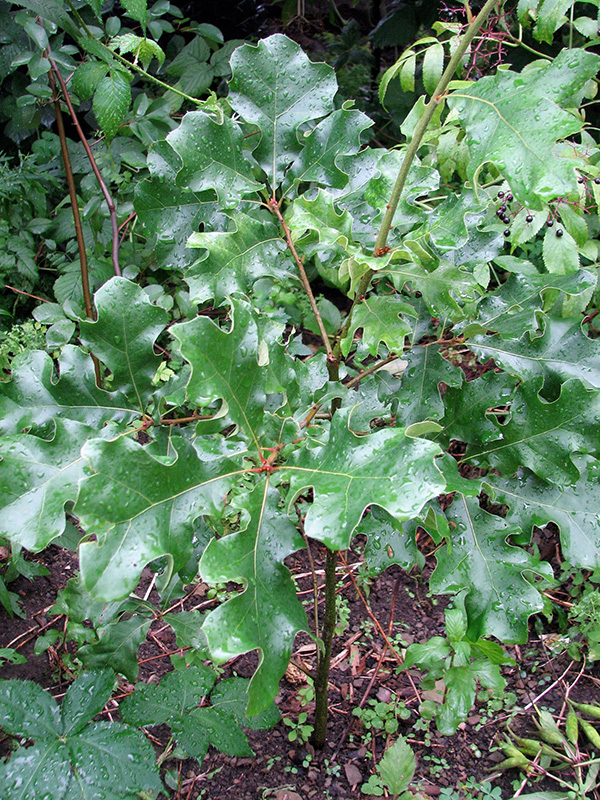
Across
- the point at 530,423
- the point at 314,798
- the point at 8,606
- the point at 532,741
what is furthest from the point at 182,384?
the point at 532,741

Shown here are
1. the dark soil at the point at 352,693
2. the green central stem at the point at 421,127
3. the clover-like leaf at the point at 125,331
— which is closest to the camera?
the green central stem at the point at 421,127

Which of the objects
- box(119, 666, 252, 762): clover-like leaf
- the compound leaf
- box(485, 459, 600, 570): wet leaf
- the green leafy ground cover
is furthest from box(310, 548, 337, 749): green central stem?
the compound leaf

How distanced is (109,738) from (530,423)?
1038 millimetres

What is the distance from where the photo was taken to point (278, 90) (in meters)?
1.04

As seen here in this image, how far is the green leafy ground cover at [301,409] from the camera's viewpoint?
714 mm

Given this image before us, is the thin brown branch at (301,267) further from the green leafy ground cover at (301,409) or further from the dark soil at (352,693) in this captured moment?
the dark soil at (352,693)

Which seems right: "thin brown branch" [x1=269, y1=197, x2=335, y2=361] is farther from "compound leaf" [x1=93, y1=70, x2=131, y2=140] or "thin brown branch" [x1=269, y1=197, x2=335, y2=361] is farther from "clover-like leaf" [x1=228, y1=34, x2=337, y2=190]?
"compound leaf" [x1=93, y1=70, x2=131, y2=140]

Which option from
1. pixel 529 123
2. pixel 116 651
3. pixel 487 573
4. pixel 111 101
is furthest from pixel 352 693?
pixel 111 101

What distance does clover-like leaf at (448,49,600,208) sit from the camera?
0.69 m

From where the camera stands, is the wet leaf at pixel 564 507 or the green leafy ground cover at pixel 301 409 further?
the wet leaf at pixel 564 507

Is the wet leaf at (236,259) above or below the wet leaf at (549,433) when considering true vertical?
above

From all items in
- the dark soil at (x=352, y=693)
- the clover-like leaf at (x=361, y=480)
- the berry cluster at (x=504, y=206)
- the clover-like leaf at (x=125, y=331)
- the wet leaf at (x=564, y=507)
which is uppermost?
the clover-like leaf at (x=125, y=331)

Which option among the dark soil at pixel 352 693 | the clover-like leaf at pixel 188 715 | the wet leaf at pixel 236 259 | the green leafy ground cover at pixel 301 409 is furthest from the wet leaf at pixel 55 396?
the dark soil at pixel 352 693

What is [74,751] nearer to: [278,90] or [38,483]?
[38,483]
